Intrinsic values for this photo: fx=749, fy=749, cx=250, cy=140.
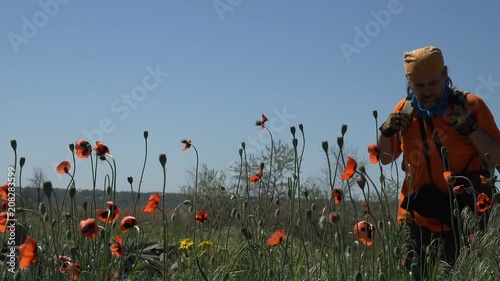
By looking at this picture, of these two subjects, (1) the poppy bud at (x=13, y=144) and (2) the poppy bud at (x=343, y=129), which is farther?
(1) the poppy bud at (x=13, y=144)

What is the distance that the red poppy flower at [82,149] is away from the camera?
11.3 ft

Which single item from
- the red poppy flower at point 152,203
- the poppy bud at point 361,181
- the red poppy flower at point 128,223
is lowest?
the red poppy flower at point 128,223

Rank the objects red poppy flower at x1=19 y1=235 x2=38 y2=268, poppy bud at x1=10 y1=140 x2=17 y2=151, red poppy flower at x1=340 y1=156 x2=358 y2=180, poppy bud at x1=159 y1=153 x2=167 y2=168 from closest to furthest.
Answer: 1. red poppy flower at x1=19 y1=235 x2=38 y2=268
2. poppy bud at x1=159 y1=153 x2=167 y2=168
3. red poppy flower at x1=340 y1=156 x2=358 y2=180
4. poppy bud at x1=10 y1=140 x2=17 y2=151

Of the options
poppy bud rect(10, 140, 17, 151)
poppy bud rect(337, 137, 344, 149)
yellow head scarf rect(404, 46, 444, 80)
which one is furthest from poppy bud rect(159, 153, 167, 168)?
yellow head scarf rect(404, 46, 444, 80)

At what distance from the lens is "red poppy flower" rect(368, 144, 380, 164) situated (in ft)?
10.9

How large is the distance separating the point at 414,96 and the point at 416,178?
450 millimetres

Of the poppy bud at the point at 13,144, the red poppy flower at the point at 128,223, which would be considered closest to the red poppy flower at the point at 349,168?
the red poppy flower at the point at 128,223

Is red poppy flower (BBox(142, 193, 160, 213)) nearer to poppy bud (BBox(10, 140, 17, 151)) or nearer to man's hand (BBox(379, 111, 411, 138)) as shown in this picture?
poppy bud (BBox(10, 140, 17, 151))

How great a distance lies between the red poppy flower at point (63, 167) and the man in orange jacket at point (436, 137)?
5.31 feet

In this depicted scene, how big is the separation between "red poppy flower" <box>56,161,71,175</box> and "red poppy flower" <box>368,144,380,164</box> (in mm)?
1390

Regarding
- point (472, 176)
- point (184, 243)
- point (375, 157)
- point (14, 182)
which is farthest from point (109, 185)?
point (472, 176)

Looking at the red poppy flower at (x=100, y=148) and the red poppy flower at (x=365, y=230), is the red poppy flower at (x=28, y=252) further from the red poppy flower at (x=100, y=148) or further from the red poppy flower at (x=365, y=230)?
the red poppy flower at (x=365, y=230)

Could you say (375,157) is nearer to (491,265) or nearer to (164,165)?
(491,265)

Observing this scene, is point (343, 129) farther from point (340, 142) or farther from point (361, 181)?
point (361, 181)
